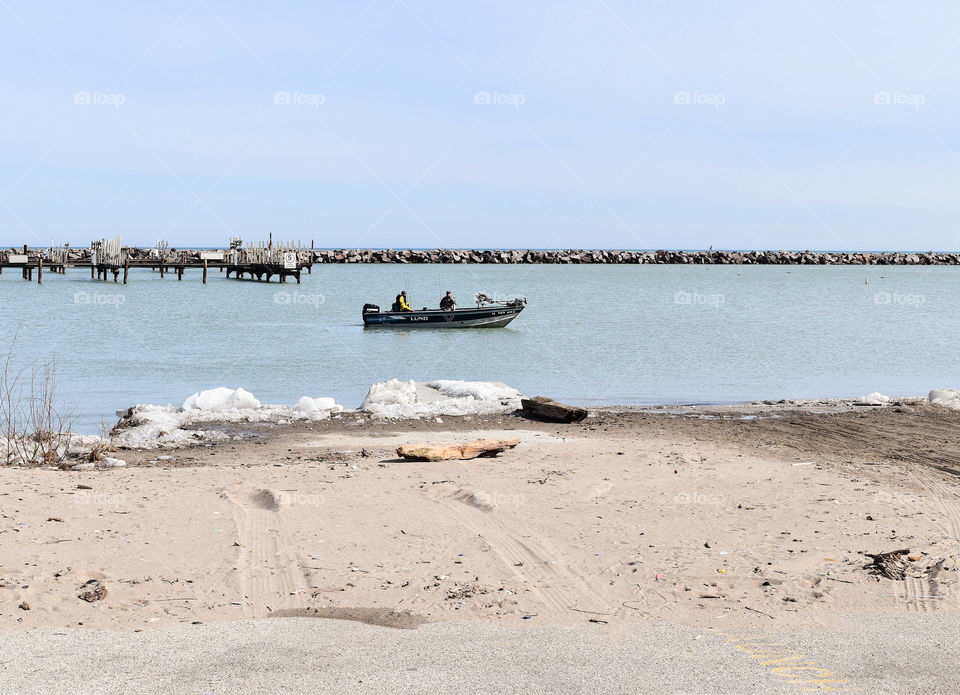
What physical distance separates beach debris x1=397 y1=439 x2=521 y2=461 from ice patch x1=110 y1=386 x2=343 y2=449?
447cm

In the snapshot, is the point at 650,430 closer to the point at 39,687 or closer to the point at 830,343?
the point at 39,687

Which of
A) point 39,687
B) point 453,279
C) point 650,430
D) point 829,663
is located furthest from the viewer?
point 453,279

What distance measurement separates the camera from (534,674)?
20.4ft

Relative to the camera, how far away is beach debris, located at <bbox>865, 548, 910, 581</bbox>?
827 centimetres

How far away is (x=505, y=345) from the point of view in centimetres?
3850

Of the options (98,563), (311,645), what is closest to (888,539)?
(311,645)

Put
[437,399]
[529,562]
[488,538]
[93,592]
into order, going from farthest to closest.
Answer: [437,399] < [488,538] < [529,562] < [93,592]

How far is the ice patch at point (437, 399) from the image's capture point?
19.2 metres

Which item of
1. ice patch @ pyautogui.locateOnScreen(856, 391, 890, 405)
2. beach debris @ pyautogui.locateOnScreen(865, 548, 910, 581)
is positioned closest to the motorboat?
ice patch @ pyautogui.locateOnScreen(856, 391, 890, 405)

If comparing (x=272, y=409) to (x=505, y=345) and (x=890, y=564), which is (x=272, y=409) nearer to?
(x=890, y=564)

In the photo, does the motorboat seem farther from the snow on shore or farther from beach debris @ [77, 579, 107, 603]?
beach debris @ [77, 579, 107, 603]

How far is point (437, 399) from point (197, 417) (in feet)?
16.7

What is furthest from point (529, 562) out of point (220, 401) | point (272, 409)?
A: point (220, 401)

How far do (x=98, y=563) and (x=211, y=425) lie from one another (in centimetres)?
967
